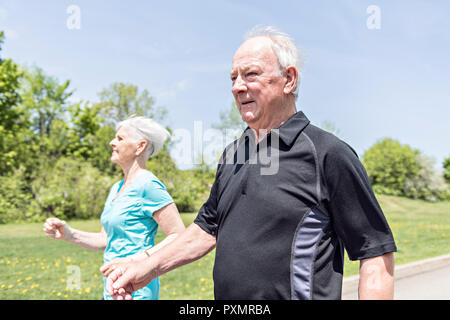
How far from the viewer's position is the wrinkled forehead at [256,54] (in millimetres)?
1773

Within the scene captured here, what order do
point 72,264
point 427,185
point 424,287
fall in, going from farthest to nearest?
point 427,185 → point 72,264 → point 424,287

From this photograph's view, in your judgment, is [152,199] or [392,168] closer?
[152,199]

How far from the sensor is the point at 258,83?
1.75m

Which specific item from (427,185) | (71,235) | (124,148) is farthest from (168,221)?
(427,185)

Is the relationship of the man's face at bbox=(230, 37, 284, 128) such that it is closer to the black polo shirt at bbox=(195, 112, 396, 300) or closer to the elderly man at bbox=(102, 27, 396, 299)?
the elderly man at bbox=(102, 27, 396, 299)

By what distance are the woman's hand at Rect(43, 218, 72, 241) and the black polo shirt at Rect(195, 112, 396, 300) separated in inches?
74.3

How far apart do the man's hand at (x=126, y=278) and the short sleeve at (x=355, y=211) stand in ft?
3.01

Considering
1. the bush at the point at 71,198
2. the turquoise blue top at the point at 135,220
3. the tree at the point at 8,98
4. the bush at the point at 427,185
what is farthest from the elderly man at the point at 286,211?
the bush at the point at 427,185

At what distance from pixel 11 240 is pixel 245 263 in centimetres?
1497

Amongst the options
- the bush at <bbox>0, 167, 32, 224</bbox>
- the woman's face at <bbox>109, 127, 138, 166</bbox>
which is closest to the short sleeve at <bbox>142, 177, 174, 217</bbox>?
the woman's face at <bbox>109, 127, 138, 166</bbox>

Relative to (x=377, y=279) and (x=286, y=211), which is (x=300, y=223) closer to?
(x=286, y=211)

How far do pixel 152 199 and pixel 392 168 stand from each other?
54802mm
